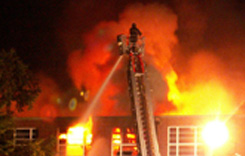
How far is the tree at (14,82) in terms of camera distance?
359 inches

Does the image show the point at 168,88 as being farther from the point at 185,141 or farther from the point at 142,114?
the point at 142,114

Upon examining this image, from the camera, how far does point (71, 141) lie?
14391 mm

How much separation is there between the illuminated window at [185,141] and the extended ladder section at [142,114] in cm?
471

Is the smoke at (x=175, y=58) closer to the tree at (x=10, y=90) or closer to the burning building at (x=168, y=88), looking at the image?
the burning building at (x=168, y=88)

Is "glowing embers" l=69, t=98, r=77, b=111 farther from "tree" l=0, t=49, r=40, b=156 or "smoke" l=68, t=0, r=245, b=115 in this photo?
"tree" l=0, t=49, r=40, b=156

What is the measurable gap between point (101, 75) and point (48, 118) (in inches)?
204

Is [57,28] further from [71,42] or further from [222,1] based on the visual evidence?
[222,1]

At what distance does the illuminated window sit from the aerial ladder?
472 cm

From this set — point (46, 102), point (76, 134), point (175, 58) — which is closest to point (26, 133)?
point (76, 134)

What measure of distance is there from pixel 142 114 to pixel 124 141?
4862 millimetres

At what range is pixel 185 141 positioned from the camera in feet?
45.9

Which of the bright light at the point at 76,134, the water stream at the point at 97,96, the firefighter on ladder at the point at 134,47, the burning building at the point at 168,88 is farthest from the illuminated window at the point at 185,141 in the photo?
the firefighter on ladder at the point at 134,47

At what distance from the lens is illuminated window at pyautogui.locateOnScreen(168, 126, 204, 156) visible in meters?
13.9

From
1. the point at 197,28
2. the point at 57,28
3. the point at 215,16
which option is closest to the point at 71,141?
the point at 57,28
